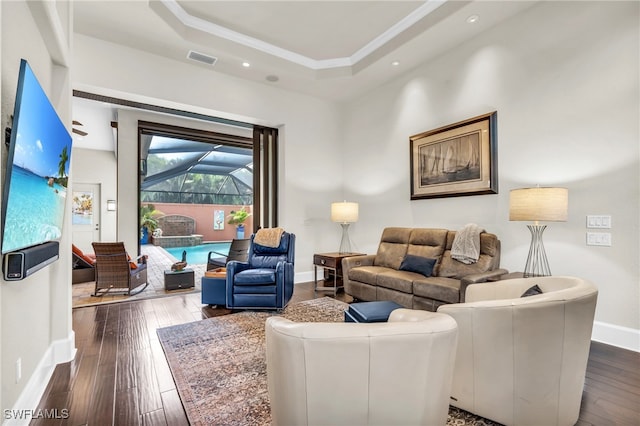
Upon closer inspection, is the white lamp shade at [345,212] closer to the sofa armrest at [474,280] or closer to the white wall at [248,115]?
the white wall at [248,115]

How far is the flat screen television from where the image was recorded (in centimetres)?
139

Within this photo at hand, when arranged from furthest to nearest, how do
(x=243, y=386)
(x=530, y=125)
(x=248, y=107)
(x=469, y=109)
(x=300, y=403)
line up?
1. (x=248, y=107)
2. (x=469, y=109)
3. (x=530, y=125)
4. (x=243, y=386)
5. (x=300, y=403)

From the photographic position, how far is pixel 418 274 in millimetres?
3705

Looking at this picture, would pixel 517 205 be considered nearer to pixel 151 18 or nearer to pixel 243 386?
pixel 243 386

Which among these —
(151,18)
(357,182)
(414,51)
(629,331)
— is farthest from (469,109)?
(151,18)

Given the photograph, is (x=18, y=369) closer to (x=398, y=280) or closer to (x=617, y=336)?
(x=398, y=280)

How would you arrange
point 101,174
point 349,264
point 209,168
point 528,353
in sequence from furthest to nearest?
point 209,168 < point 101,174 < point 349,264 < point 528,353

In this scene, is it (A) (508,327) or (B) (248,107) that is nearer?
(A) (508,327)

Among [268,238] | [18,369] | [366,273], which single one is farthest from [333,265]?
[18,369]

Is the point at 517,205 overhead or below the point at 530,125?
below

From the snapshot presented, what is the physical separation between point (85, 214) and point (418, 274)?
29.9 ft

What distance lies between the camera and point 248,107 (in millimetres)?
4984

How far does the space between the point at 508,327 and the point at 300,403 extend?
1077mm

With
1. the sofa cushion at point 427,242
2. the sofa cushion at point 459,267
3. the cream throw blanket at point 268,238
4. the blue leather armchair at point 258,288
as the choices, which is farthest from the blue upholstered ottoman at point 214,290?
the sofa cushion at point 459,267
